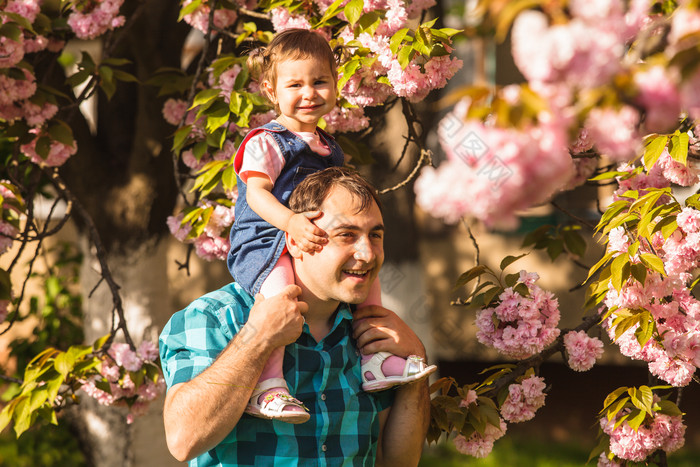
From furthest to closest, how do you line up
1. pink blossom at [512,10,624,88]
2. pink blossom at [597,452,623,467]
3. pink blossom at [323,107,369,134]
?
pink blossom at [323,107,369,134]
pink blossom at [597,452,623,467]
pink blossom at [512,10,624,88]

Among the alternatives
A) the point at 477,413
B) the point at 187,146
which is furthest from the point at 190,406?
the point at 187,146

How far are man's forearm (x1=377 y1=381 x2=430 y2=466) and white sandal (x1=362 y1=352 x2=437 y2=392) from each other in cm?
9

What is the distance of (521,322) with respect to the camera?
2494 mm

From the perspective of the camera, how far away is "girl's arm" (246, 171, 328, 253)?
6.59 ft

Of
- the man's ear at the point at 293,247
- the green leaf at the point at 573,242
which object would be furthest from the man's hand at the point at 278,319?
the green leaf at the point at 573,242

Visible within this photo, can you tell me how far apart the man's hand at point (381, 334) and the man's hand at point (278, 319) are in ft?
0.88

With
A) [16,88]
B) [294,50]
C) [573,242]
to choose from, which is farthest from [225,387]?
[573,242]

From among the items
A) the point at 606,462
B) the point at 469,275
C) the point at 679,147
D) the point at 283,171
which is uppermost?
the point at 283,171

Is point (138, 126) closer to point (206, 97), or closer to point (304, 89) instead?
point (206, 97)

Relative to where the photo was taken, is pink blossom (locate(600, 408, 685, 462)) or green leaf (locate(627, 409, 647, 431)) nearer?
green leaf (locate(627, 409, 647, 431))

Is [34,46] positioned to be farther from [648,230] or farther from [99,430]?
[648,230]

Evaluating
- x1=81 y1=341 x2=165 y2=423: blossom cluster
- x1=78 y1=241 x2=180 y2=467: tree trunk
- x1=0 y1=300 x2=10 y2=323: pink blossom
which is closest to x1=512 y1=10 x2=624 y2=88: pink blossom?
x1=81 y1=341 x2=165 y2=423: blossom cluster

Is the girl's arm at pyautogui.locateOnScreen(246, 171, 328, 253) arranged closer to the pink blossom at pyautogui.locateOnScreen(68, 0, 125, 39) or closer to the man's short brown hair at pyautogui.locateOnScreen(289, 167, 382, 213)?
the man's short brown hair at pyautogui.locateOnScreen(289, 167, 382, 213)

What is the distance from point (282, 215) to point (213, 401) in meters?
0.52
